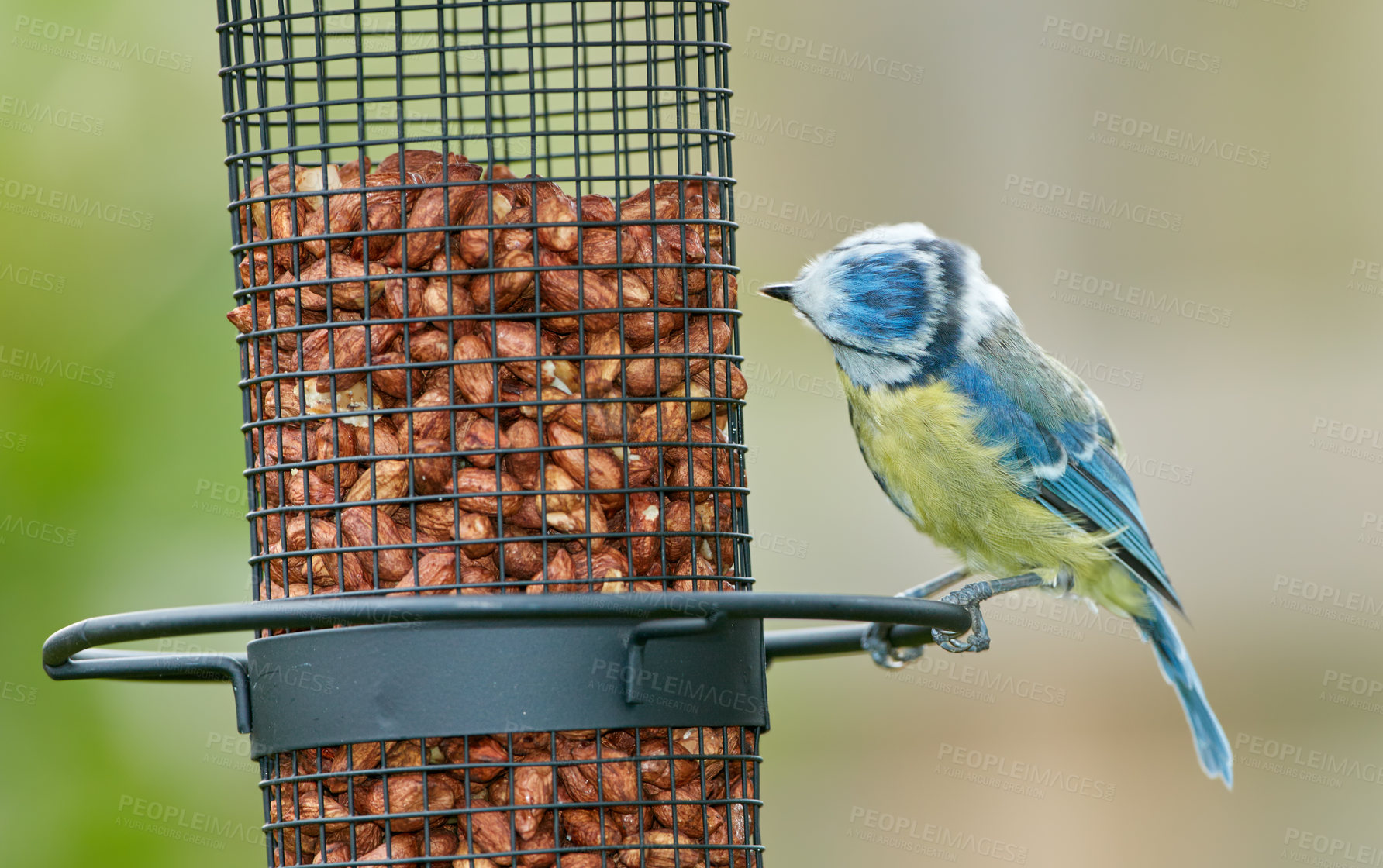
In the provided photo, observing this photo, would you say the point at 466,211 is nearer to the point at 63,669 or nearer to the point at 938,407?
the point at 63,669

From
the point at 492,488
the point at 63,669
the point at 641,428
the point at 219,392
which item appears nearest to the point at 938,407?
the point at 641,428

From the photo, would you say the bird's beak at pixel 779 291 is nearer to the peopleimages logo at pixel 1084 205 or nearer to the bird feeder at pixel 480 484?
the bird feeder at pixel 480 484

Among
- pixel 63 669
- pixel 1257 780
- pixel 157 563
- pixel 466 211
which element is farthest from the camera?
pixel 1257 780

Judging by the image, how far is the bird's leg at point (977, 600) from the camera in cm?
374

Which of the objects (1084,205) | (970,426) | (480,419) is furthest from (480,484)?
(1084,205)

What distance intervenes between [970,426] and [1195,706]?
1660mm

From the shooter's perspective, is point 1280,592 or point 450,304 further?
point 1280,592

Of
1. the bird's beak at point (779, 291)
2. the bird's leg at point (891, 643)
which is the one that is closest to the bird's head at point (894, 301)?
the bird's beak at point (779, 291)

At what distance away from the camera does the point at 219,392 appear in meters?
4.39

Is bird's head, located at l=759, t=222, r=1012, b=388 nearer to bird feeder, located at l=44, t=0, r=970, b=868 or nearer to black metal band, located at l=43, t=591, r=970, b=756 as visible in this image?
bird feeder, located at l=44, t=0, r=970, b=868

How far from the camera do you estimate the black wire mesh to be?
305 cm

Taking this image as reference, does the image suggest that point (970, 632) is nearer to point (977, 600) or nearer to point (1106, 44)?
point (977, 600)

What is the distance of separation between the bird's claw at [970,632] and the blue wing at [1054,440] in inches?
19.7

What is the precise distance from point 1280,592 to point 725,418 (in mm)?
3878
